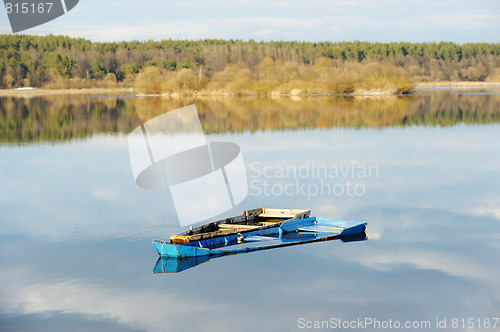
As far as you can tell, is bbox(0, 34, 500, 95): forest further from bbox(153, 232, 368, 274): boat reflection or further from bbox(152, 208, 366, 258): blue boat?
bbox(153, 232, 368, 274): boat reflection

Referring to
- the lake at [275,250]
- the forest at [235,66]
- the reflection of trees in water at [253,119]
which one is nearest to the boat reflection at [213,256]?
the lake at [275,250]

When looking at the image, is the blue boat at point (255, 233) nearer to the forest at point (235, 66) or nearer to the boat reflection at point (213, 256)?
the boat reflection at point (213, 256)

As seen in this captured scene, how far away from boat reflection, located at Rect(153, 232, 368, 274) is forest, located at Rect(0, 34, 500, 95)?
5792cm

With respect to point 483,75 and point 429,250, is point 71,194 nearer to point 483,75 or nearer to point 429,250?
point 429,250

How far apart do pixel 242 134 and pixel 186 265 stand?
20.8m

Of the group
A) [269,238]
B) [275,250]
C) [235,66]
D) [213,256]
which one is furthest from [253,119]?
[235,66]

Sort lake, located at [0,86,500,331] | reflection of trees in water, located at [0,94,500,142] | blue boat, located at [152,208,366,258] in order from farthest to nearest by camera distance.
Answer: reflection of trees in water, located at [0,94,500,142]
blue boat, located at [152,208,366,258]
lake, located at [0,86,500,331]

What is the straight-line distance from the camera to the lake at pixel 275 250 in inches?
353

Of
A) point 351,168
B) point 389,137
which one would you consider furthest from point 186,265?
point 389,137

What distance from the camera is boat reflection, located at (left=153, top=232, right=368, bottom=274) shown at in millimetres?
10984

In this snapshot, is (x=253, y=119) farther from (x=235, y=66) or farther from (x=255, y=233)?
(x=235, y=66)

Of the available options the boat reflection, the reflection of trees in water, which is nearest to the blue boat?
the boat reflection

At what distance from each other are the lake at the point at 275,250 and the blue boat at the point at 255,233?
352 mm

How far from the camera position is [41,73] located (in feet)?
411
